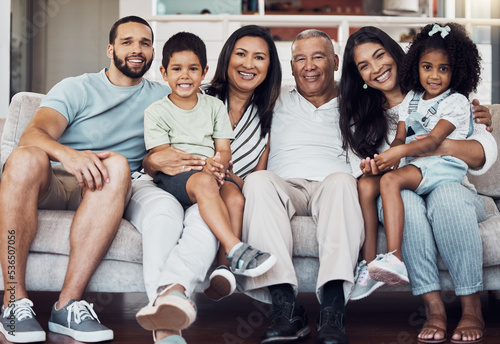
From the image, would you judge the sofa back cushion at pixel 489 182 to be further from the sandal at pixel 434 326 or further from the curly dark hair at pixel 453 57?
the sandal at pixel 434 326

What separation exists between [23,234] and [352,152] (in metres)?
1.21

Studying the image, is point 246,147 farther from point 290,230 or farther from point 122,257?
point 122,257

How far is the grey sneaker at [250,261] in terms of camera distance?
1.55 m

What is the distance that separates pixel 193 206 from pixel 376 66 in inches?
35.6

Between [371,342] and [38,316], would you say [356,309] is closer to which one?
[371,342]

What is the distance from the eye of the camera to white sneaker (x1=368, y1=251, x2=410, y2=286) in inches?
62.4

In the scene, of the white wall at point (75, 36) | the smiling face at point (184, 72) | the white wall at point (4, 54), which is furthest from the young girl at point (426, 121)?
the white wall at point (75, 36)

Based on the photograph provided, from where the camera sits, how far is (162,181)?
1.92m

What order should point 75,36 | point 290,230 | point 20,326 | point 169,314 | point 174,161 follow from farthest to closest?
point 75,36, point 174,161, point 290,230, point 20,326, point 169,314

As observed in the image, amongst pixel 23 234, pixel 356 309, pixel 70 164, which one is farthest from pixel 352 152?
pixel 23 234

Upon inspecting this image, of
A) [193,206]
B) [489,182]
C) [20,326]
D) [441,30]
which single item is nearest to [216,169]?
[193,206]

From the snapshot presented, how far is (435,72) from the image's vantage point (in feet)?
6.48

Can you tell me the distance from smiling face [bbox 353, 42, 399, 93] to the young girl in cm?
8

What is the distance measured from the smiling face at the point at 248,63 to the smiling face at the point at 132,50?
0.34 m
